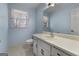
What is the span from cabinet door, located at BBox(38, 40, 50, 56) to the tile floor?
14 centimetres

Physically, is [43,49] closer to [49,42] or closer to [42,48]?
[42,48]

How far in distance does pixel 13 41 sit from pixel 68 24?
89cm

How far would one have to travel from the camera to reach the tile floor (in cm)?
183

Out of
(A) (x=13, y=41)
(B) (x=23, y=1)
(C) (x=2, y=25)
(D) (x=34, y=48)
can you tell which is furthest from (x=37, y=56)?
(B) (x=23, y=1)

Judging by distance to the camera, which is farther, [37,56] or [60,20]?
[60,20]

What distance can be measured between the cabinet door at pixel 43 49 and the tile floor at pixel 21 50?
141 millimetres

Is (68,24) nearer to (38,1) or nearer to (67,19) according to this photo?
(67,19)

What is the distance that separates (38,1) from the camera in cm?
181

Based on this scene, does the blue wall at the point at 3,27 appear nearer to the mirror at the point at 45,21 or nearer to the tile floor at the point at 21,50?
the tile floor at the point at 21,50

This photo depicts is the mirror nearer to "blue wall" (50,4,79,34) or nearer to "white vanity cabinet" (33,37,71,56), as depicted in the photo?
"blue wall" (50,4,79,34)

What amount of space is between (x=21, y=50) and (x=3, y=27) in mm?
448

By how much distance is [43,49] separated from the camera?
1.84 metres

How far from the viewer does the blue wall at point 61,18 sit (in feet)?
6.00

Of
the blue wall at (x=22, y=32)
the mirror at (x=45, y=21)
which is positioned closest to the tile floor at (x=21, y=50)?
the blue wall at (x=22, y=32)
